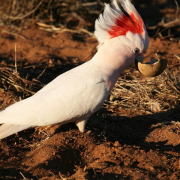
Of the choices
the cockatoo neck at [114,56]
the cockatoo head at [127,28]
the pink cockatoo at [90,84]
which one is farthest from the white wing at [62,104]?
the cockatoo head at [127,28]

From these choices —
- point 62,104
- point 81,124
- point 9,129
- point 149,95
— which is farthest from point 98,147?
point 149,95

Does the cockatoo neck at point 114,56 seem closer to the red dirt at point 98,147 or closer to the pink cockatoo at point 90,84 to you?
the pink cockatoo at point 90,84

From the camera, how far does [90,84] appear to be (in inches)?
165

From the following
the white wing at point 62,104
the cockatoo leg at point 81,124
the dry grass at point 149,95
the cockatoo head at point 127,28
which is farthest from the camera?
the dry grass at point 149,95

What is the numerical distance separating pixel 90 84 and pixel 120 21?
0.82 metres

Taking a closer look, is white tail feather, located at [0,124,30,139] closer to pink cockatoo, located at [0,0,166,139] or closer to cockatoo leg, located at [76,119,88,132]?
pink cockatoo, located at [0,0,166,139]

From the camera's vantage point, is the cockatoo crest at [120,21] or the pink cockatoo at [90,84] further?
the cockatoo crest at [120,21]

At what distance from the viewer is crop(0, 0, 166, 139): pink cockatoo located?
163 inches

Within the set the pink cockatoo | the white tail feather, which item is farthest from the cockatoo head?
the white tail feather

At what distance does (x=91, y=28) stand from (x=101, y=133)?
427 centimetres

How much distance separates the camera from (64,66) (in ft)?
22.3

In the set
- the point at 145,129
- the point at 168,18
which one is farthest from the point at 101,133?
the point at 168,18

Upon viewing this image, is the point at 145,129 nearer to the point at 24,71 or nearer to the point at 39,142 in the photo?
the point at 39,142

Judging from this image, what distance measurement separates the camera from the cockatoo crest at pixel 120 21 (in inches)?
169
